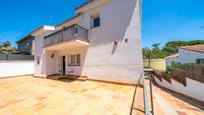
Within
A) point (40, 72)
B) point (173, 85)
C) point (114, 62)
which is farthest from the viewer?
point (40, 72)

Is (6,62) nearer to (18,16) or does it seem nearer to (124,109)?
(18,16)

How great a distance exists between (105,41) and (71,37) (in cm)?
267

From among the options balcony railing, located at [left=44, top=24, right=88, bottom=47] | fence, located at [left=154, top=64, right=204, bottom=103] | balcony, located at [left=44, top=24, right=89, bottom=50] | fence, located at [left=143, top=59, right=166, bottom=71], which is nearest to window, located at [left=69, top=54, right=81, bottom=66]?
balcony, located at [left=44, top=24, right=89, bottom=50]

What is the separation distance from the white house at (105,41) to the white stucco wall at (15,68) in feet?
21.0

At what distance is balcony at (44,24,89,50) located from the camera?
7.18 m

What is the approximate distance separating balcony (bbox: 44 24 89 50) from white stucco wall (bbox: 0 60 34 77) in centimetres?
727

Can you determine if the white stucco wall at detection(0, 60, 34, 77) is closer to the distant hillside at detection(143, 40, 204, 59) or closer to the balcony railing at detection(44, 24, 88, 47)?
the balcony railing at detection(44, 24, 88, 47)

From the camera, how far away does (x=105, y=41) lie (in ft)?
24.1

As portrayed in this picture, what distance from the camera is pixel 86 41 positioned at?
8008 millimetres

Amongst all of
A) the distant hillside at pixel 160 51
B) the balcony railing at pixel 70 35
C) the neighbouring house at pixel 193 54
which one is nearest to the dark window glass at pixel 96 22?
the balcony railing at pixel 70 35

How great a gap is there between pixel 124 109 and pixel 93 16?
304 inches

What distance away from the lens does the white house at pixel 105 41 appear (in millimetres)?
A: 6305

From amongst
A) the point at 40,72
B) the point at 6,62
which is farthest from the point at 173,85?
the point at 6,62

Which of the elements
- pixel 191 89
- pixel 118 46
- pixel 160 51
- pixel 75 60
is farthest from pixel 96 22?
pixel 160 51
